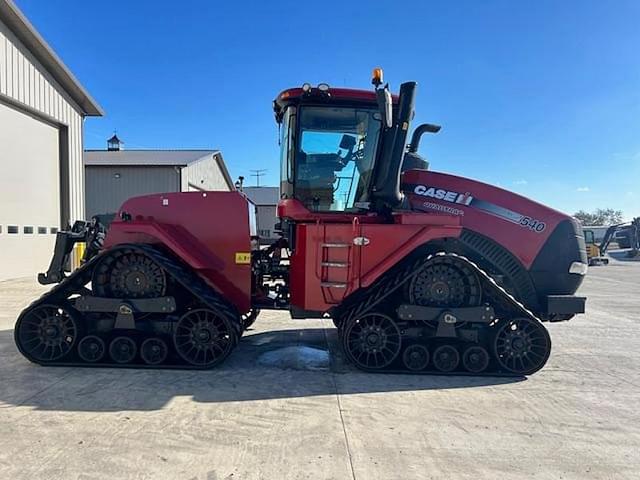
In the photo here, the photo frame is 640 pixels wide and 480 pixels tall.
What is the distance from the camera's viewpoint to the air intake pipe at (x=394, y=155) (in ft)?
16.0

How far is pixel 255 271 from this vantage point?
18.1 feet

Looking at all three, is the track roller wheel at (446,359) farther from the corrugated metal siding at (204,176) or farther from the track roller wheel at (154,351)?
the corrugated metal siding at (204,176)

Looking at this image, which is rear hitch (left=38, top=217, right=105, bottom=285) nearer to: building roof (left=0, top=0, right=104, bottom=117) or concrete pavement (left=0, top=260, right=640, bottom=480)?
concrete pavement (left=0, top=260, right=640, bottom=480)

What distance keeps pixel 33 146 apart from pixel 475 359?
13.3 metres

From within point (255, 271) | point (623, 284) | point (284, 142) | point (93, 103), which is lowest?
point (623, 284)

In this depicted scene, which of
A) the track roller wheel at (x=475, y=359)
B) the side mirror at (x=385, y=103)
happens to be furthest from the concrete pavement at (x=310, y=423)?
the side mirror at (x=385, y=103)

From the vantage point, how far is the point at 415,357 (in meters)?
4.86

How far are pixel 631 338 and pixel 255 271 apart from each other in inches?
240

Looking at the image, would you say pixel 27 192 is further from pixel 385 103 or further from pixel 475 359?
pixel 475 359

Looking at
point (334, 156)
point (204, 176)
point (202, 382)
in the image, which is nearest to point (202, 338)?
point (202, 382)

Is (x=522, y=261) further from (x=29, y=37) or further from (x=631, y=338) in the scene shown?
(x=29, y=37)

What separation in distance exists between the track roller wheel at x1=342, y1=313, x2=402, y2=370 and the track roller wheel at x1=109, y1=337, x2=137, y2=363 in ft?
7.75

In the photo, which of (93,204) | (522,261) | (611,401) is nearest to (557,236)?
(522,261)

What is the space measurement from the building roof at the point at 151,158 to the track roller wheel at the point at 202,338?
18.4 meters
